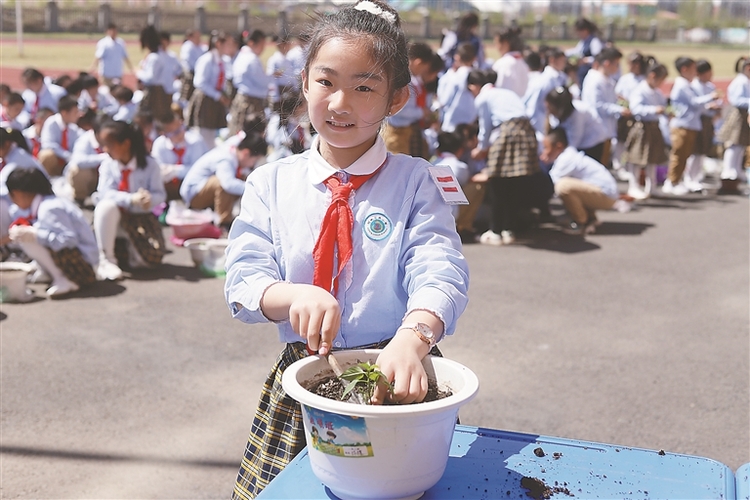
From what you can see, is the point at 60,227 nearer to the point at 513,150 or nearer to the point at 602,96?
the point at 513,150

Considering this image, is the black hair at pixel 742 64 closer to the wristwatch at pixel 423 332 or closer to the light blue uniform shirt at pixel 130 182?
the light blue uniform shirt at pixel 130 182

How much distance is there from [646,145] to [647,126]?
0.69 ft

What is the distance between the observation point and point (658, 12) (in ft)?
232

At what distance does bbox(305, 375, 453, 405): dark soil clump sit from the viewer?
1.55 metres

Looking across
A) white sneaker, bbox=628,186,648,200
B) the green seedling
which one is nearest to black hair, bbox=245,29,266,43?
white sneaker, bbox=628,186,648,200

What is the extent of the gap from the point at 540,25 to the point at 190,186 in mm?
44159

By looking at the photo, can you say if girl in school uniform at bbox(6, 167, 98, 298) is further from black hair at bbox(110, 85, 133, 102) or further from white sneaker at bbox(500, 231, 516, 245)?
black hair at bbox(110, 85, 133, 102)

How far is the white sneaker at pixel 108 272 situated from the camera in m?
5.95

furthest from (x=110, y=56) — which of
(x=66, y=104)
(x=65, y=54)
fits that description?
(x=65, y=54)

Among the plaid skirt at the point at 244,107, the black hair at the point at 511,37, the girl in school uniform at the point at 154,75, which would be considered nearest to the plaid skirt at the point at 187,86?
the girl in school uniform at the point at 154,75

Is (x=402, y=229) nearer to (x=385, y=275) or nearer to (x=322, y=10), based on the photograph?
(x=385, y=275)

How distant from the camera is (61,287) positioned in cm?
553

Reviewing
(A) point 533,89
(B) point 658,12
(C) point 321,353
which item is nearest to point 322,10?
(C) point 321,353

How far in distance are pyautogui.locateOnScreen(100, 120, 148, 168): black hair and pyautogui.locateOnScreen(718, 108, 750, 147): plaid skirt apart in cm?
710
